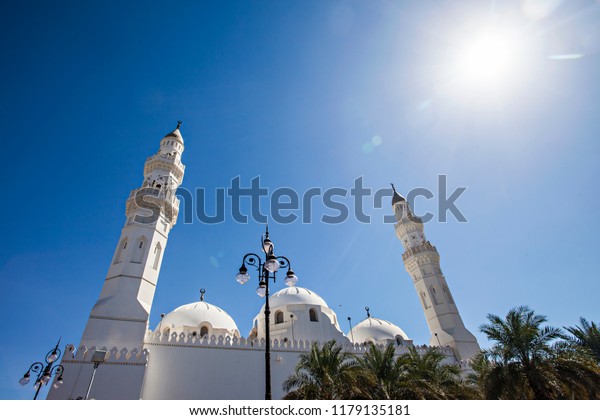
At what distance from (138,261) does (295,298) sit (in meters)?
13.5

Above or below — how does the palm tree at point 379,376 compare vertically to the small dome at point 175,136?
below

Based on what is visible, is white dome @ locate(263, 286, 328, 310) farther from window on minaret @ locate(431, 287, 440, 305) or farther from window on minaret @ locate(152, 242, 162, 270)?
window on minaret @ locate(152, 242, 162, 270)

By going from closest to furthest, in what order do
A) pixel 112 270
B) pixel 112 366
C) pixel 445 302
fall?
pixel 112 366, pixel 112 270, pixel 445 302

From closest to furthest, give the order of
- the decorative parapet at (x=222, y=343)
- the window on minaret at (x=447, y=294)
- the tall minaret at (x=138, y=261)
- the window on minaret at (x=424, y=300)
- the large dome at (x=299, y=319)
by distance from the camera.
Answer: the tall minaret at (x=138, y=261), the decorative parapet at (x=222, y=343), the large dome at (x=299, y=319), the window on minaret at (x=447, y=294), the window on minaret at (x=424, y=300)

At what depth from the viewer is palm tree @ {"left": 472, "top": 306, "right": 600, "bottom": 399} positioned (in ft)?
40.8

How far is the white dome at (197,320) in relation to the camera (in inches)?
968

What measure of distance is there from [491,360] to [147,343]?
17589 mm

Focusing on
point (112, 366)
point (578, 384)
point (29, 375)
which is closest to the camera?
point (578, 384)

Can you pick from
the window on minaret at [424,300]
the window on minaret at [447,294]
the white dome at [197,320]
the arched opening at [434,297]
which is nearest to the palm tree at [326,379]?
the white dome at [197,320]

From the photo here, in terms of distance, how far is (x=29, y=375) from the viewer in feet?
43.6

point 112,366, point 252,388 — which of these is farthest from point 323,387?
point 112,366

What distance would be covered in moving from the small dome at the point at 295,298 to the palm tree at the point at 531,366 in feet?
50.8

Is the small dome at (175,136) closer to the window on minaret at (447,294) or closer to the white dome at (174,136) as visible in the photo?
the white dome at (174,136)
